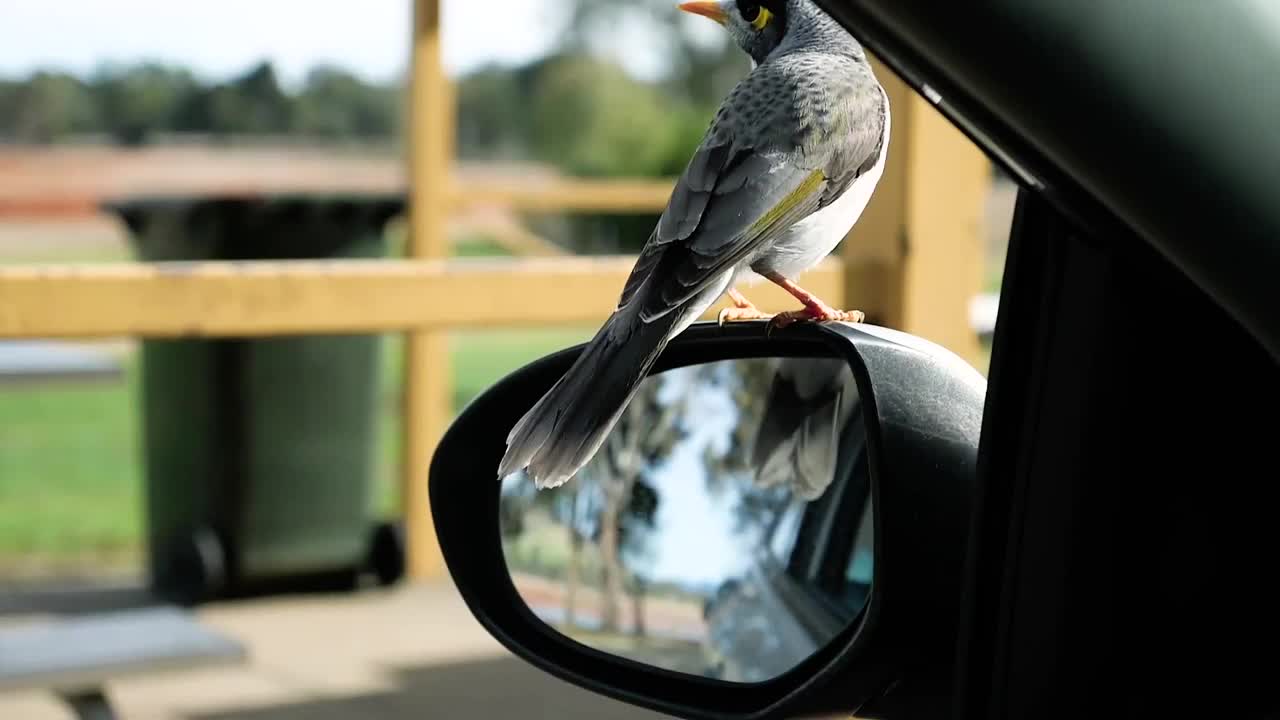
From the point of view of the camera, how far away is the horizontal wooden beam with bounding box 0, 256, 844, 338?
8.86ft

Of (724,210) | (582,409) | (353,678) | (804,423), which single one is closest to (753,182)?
(724,210)

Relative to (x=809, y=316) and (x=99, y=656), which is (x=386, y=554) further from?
(x=809, y=316)

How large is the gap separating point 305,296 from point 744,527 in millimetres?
1757

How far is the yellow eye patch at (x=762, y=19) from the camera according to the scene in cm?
138

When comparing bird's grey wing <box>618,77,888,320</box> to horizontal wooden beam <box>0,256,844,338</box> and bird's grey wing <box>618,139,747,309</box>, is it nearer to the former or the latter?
bird's grey wing <box>618,139,747,309</box>

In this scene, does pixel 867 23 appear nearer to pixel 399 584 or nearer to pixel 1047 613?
pixel 1047 613

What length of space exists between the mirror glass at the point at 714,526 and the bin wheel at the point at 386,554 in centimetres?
404

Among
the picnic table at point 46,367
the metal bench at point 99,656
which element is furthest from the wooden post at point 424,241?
the picnic table at point 46,367

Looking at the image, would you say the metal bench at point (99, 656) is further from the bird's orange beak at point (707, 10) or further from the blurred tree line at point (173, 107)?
the blurred tree line at point (173, 107)

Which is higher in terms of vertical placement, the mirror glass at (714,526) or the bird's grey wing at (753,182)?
the bird's grey wing at (753,182)

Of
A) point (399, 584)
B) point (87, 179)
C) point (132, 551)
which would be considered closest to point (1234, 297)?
point (399, 584)

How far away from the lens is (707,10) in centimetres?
144

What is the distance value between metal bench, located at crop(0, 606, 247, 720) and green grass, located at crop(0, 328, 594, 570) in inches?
77.9

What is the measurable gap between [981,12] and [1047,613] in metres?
0.29
